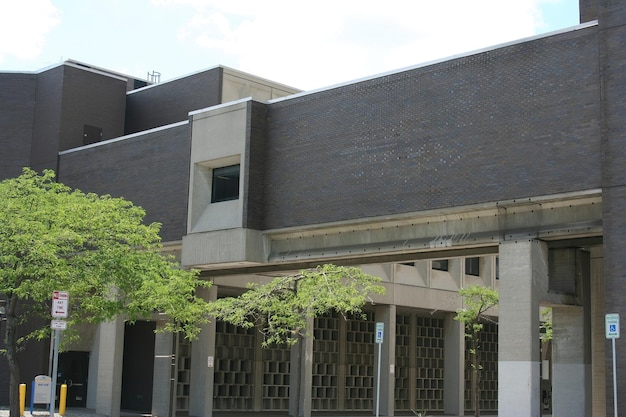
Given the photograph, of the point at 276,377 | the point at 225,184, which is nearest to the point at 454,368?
the point at 276,377

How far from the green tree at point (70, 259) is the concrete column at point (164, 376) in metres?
7.15

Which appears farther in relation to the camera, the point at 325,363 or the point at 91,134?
the point at 325,363

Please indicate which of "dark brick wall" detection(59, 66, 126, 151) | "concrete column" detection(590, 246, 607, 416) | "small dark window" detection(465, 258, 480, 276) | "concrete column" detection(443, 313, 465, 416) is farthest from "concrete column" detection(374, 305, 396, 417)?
"concrete column" detection(590, 246, 607, 416)

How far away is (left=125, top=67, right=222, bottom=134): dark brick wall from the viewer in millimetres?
40281

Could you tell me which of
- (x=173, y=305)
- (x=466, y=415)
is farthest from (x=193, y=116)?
(x=466, y=415)

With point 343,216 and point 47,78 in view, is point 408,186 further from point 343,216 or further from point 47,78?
point 47,78

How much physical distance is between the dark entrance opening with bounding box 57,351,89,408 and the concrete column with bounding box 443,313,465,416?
18.8 m

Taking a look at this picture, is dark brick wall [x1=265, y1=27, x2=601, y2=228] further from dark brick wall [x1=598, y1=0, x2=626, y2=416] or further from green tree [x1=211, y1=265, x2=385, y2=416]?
green tree [x1=211, y1=265, x2=385, y2=416]

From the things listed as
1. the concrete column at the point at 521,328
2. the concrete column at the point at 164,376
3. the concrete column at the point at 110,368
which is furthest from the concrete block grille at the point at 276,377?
the concrete column at the point at 521,328

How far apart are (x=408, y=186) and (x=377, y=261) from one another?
4436 millimetres

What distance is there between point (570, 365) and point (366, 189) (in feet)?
25.7

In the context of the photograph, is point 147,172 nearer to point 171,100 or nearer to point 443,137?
point 171,100

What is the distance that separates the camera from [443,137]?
2745 cm

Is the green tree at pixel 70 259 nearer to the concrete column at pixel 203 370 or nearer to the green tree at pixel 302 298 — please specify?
the green tree at pixel 302 298
